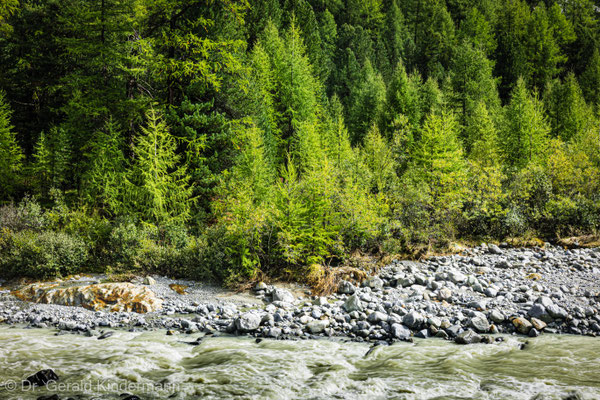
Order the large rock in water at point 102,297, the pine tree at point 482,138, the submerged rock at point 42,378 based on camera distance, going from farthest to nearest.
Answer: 1. the pine tree at point 482,138
2. the large rock in water at point 102,297
3. the submerged rock at point 42,378

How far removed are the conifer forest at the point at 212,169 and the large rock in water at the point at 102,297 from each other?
5.80 feet

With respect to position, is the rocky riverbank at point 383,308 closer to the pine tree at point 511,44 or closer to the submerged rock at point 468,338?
the submerged rock at point 468,338

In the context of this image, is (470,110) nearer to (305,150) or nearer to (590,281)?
(305,150)

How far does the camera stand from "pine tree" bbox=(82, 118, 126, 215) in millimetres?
13500

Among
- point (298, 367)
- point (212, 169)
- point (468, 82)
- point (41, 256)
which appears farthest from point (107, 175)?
point (468, 82)

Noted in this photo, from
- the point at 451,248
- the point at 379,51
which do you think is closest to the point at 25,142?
the point at 451,248

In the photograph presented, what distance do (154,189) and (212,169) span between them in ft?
12.4

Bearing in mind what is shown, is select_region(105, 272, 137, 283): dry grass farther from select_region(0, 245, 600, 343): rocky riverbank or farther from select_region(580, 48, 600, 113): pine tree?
Result: select_region(580, 48, 600, 113): pine tree

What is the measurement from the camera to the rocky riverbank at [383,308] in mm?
7324

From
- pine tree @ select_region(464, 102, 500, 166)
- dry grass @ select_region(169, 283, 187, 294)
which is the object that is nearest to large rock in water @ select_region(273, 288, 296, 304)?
dry grass @ select_region(169, 283, 187, 294)

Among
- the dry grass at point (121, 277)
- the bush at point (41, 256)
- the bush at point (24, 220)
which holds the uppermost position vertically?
the bush at point (24, 220)

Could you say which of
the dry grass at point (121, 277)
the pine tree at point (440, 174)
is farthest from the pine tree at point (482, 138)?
the dry grass at point (121, 277)

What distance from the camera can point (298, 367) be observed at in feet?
19.4

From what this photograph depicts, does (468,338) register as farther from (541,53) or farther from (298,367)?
(541,53)
